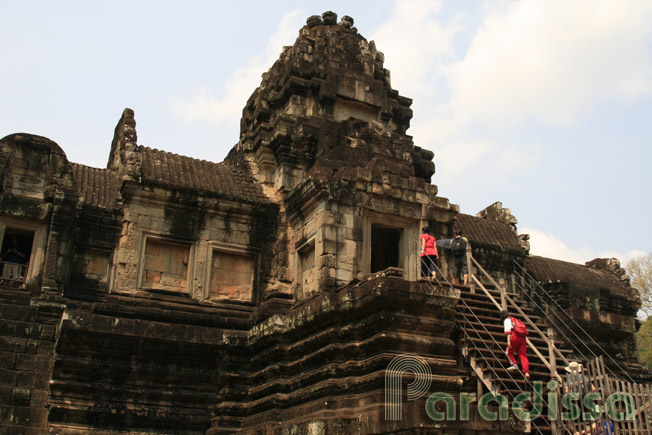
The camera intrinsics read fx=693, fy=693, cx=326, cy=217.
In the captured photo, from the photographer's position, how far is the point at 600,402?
845cm

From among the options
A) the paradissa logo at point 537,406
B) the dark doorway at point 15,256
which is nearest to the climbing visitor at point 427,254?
the paradissa logo at point 537,406

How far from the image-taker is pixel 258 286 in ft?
47.0

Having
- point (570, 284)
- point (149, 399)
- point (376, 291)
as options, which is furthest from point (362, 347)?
point (570, 284)

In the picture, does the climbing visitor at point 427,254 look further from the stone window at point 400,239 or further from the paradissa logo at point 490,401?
the paradissa logo at point 490,401

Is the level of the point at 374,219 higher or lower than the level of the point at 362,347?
higher

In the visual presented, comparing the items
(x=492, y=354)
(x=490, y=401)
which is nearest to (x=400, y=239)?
(x=492, y=354)

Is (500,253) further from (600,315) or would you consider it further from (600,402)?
(600,402)

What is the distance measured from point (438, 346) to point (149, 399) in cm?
552

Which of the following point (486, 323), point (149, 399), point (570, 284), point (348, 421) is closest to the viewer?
point (348, 421)

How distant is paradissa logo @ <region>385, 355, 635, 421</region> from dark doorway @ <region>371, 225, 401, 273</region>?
510 cm

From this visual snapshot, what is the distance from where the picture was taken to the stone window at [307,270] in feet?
43.5

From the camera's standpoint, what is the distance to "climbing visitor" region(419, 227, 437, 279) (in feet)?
41.4

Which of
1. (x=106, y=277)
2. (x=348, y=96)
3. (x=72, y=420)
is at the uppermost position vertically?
(x=348, y=96)

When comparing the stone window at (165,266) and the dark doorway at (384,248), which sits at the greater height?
the dark doorway at (384,248)
